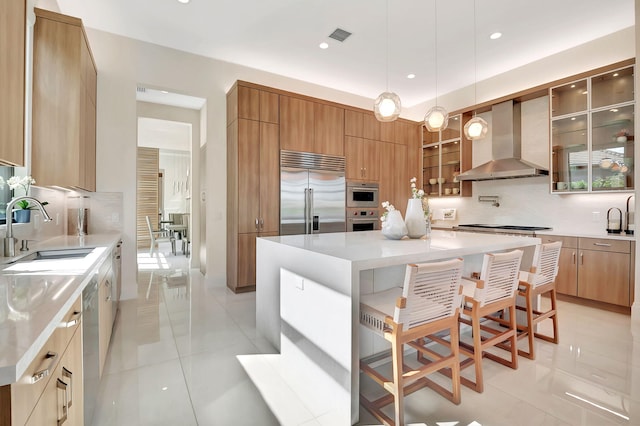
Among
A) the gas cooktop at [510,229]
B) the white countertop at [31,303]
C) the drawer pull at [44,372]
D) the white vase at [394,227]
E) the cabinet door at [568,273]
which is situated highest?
the white vase at [394,227]

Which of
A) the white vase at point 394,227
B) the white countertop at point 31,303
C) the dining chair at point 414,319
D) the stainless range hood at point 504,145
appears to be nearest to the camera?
the white countertop at point 31,303

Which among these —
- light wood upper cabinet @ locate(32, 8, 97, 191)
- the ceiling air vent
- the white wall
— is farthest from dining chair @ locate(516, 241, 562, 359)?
light wood upper cabinet @ locate(32, 8, 97, 191)

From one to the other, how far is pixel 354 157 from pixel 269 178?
1.66m

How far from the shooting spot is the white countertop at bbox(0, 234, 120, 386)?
686 mm

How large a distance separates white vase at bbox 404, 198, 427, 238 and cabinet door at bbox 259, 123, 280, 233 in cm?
229

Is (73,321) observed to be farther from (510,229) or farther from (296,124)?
(510,229)

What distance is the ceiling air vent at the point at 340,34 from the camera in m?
3.91

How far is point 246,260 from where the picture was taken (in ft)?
14.1

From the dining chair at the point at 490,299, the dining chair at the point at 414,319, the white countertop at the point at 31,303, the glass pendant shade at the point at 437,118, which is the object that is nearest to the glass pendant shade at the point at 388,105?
the glass pendant shade at the point at 437,118

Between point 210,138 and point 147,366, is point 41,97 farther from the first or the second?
point 147,366

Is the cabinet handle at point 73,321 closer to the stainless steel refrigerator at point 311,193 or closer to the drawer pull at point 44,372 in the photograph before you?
the drawer pull at point 44,372

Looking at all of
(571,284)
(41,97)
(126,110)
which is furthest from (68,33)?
(571,284)

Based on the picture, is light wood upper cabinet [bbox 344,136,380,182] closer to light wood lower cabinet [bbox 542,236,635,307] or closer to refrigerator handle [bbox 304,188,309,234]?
refrigerator handle [bbox 304,188,309,234]

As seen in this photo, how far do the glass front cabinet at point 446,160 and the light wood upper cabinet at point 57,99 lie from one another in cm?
535
